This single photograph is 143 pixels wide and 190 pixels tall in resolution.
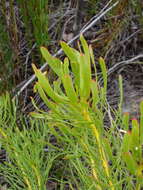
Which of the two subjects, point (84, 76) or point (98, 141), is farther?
point (98, 141)

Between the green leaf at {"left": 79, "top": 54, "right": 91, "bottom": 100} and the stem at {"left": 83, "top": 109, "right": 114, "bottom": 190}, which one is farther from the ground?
the green leaf at {"left": 79, "top": 54, "right": 91, "bottom": 100}

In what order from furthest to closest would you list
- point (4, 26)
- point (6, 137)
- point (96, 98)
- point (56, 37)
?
point (56, 37)
point (4, 26)
point (6, 137)
point (96, 98)

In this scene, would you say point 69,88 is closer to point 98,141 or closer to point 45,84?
point 45,84

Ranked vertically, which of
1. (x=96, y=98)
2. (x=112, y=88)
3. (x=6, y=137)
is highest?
(x=96, y=98)

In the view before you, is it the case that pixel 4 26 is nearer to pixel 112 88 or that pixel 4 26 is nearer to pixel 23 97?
pixel 23 97

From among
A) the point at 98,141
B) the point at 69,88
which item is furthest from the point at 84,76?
the point at 98,141

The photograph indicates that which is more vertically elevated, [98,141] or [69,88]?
[69,88]

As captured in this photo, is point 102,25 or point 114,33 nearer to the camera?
point 114,33

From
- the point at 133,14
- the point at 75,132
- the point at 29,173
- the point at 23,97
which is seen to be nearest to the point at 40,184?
the point at 29,173

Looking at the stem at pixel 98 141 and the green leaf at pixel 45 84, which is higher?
the green leaf at pixel 45 84

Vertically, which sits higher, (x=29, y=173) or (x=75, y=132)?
(x=75, y=132)

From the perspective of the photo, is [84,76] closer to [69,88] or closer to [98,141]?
[69,88]
